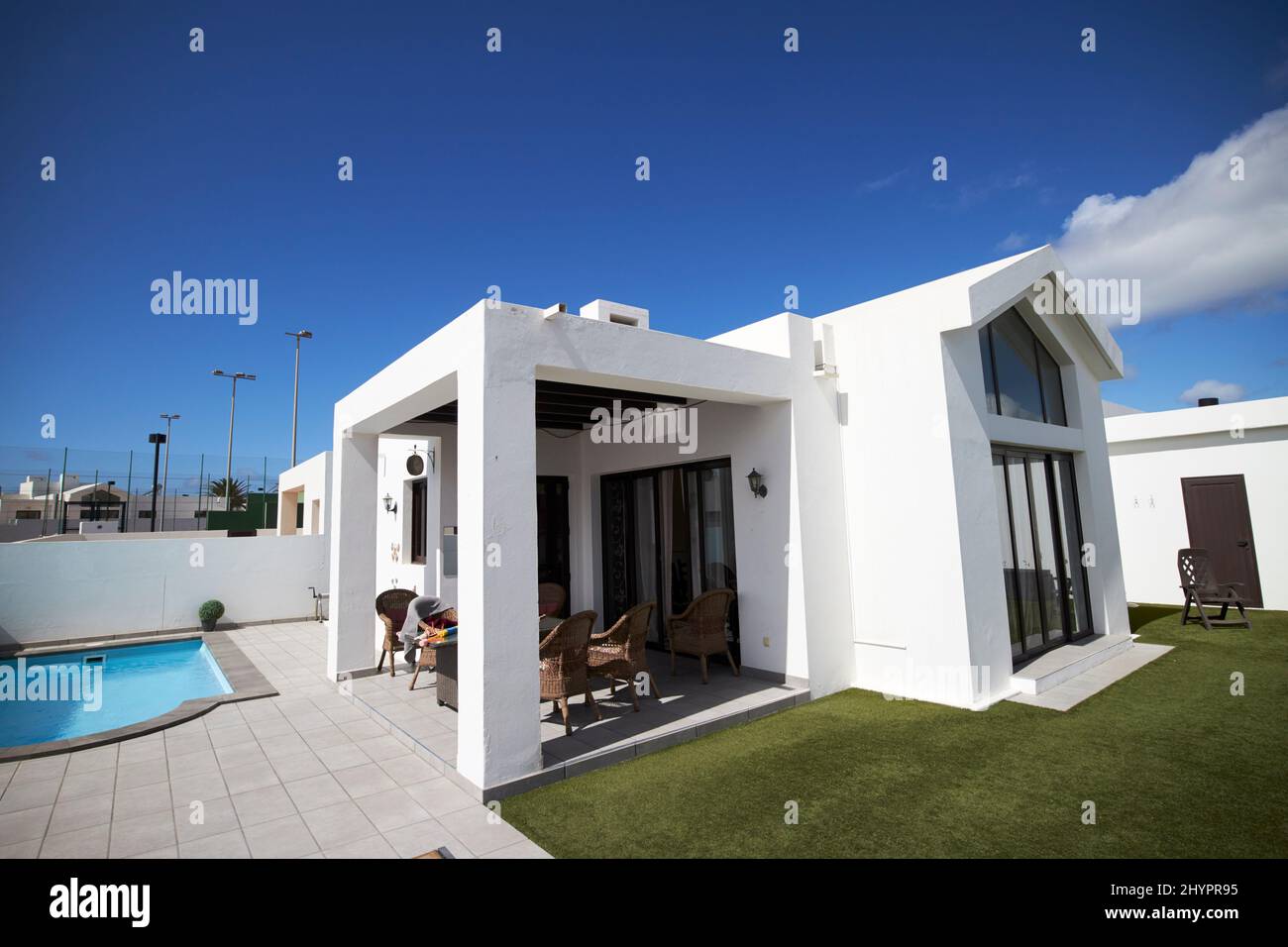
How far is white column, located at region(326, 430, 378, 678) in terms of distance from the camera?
7520 millimetres

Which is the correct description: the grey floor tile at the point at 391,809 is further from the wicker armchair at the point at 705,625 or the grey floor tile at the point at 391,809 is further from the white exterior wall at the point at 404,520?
the white exterior wall at the point at 404,520

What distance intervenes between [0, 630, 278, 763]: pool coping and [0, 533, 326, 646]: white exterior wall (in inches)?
20.0

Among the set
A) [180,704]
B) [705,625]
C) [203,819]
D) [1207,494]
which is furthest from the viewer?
[1207,494]

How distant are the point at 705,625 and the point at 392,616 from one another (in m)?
4.30

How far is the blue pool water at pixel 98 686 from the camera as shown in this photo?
7.39 metres

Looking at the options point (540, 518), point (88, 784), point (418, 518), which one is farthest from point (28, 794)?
point (540, 518)

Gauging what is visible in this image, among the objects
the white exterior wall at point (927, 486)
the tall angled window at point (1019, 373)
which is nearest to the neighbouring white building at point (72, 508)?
the white exterior wall at point (927, 486)

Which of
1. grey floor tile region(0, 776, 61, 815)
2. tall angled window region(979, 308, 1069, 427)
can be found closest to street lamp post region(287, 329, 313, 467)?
grey floor tile region(0, 776, 61, 815)

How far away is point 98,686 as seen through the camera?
365 inches

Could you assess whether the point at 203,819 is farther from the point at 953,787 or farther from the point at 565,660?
the point at 953,787

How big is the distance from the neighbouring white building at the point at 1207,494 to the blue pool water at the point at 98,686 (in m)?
16.9

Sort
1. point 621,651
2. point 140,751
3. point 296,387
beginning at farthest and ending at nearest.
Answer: point 296,387
point 621,651
point 140,751
